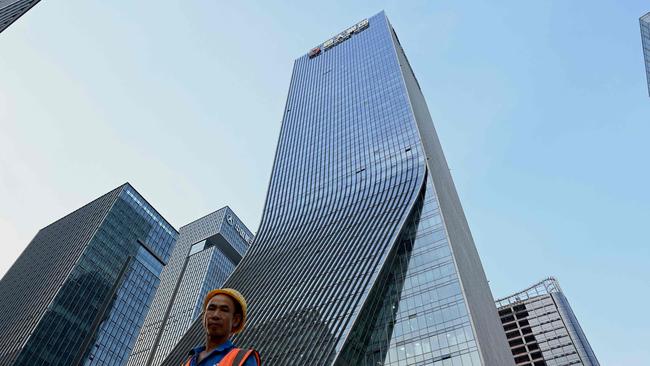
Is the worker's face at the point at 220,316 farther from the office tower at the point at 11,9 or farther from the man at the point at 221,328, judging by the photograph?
the office tower at the point at 11,9

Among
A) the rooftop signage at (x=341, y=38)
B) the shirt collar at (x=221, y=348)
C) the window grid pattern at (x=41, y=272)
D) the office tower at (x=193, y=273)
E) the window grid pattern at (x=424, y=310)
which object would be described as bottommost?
the office tower at (x=193, y=273)

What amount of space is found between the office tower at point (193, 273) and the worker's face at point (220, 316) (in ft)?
415

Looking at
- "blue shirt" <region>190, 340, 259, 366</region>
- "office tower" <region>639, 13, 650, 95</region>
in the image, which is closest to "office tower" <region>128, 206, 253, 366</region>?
"office tower" <region>639, 13, 650, 95</region>

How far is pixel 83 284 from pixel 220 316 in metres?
117

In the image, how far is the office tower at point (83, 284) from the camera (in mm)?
94812

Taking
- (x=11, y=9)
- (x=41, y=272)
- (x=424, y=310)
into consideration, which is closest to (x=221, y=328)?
(x=424, y=310)

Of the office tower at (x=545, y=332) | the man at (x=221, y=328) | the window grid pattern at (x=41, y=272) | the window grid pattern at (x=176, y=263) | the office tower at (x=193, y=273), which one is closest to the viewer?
the man at (x=221, y=328)

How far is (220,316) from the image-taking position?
4934 millimetres

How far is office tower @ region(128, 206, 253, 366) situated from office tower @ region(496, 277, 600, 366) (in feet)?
279

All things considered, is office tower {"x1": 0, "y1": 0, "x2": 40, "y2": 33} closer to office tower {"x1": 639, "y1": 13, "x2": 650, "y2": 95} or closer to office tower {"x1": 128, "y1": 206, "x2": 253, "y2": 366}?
office tower {"x1": 128, "y1": 206, "x2": 253, "y2": 366}

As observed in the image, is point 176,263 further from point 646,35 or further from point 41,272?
point 646,35

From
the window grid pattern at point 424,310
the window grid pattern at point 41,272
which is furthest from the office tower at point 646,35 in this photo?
the window grid pattern at point 41,272

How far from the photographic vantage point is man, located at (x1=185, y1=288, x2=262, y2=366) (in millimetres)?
4319

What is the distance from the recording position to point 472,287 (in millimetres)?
60094
